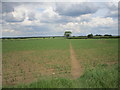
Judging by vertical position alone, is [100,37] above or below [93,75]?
above

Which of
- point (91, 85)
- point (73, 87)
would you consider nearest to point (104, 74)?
point (91, 85)

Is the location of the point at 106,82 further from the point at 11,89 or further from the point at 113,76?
the point at 11,89

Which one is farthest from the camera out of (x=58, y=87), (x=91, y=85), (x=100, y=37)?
(x=100, y=37)

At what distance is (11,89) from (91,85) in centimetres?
280

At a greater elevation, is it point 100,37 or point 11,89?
point 100,37

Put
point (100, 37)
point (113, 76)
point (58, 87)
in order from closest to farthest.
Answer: point (58, 87) → point (113, 76) → point (100, 37)

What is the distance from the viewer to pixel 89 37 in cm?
8819

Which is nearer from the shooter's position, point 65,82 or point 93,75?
point 65,82

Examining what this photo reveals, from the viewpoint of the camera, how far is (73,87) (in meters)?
4.71

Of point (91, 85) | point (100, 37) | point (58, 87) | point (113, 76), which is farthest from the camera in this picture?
point (100, 37)

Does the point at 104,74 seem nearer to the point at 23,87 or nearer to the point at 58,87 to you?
the point at 58,87

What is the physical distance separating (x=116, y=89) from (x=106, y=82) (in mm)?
417

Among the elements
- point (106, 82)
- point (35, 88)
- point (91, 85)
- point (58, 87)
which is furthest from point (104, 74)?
point (35, 88)

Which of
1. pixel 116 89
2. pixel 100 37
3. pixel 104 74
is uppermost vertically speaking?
pixel 100 37
